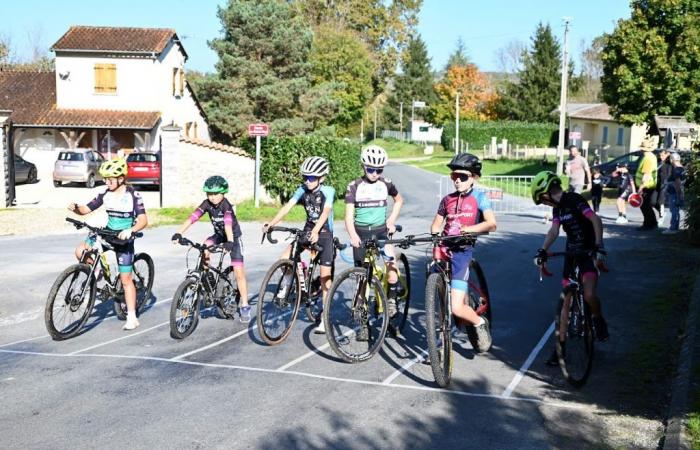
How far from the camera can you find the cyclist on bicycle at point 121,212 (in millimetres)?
8562

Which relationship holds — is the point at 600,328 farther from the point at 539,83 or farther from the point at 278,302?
the point at 539,83

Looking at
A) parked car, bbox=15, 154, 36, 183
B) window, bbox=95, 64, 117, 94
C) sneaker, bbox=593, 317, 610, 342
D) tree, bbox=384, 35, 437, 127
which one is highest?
tree, bbox=384, 35, 437, 127

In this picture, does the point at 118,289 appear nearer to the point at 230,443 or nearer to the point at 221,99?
the point at 230,443

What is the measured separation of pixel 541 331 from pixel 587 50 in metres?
97.4

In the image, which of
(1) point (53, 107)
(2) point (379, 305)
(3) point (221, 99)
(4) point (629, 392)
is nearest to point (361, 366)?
(2) point (379, 305)

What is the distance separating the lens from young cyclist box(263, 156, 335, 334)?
8.19 metres

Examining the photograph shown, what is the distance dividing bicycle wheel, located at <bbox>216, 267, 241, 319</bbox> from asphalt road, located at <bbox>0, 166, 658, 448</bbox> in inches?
6.3

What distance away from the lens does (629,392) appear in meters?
6.62

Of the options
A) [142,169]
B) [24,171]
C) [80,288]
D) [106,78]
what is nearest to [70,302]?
[80,288]

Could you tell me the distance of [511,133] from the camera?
72062 millimetres

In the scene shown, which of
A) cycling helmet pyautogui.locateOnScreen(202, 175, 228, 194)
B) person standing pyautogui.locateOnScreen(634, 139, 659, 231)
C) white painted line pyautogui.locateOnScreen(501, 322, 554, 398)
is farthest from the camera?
person standing pyautogui.locateOnScreen(634, 139, 659, 231)

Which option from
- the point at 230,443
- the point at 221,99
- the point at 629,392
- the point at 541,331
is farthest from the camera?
the point at 221,99

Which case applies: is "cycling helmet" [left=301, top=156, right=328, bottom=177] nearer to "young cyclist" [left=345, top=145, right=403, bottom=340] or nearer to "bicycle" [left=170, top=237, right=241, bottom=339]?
"young cyclist" [left=345, top=145, right=403, bottom=340]

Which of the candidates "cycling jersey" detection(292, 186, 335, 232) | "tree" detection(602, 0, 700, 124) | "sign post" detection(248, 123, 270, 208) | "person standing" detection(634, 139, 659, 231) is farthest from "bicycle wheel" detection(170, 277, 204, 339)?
"tree" detection(602, 0, 700, 124)
